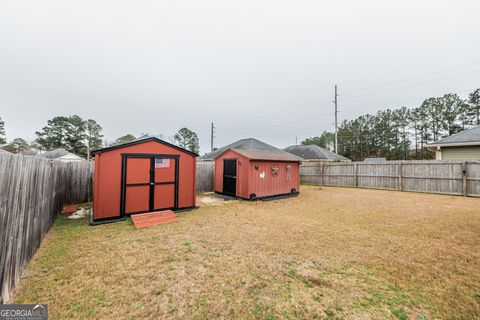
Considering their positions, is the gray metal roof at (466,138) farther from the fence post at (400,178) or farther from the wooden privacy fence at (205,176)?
the wooden privacy fence at (205,176)

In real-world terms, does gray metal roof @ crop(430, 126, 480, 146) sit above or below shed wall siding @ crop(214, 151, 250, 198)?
above

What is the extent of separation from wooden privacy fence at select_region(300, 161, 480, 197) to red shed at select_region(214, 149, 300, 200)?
542 centimetres

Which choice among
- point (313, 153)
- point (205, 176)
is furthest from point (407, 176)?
point (205, 176)

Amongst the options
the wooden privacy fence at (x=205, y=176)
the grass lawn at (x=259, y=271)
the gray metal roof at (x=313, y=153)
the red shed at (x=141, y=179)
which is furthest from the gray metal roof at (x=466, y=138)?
the red shed at (x=141, y=179)

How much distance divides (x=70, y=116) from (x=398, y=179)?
45940mm

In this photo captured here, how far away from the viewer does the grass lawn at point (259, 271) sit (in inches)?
79.7

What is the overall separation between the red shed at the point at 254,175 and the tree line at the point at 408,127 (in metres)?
22.8

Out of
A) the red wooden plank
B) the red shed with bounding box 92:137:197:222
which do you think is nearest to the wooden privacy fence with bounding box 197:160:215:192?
the red shed with bounding box 92:137:197:222

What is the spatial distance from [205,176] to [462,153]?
51.4 feet

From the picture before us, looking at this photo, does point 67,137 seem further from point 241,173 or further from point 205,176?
point 241,173

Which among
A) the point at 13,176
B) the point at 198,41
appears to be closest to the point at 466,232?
the point at 13,176

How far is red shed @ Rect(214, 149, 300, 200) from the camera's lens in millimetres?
8852

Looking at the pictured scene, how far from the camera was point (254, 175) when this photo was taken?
8898 millimetres

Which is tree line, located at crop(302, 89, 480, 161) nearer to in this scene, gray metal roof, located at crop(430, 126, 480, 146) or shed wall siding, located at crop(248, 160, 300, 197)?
gray metal roof, located at crop(430, 126, 480, 146)
